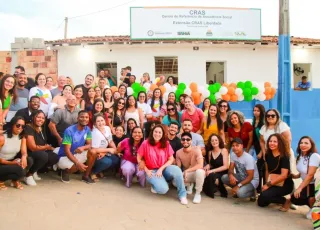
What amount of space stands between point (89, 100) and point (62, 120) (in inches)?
28.1

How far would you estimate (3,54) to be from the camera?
12711 mm

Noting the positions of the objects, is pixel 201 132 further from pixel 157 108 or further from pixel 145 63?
pixel 145 63

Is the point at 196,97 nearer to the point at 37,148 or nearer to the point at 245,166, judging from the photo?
the point at 245,166

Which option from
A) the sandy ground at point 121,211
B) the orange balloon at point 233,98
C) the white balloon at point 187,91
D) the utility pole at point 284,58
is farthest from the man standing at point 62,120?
the utility pole at point 284,58

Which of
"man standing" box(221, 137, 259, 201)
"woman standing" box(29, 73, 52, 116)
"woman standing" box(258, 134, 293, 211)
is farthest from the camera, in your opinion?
"woman standing" box(29, 73, 52, 116)

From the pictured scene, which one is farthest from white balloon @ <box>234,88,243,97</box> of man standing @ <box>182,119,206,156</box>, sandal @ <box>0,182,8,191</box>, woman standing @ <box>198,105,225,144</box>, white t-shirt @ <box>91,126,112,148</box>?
sandal @ <box>0,182,8,191</box>

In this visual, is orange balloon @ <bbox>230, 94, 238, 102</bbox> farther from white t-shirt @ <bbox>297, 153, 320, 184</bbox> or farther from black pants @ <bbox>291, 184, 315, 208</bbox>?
black pants @ <bbox>291, 184, 315, 208</bbox>

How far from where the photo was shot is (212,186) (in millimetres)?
5156

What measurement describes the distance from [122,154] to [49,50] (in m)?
8.49

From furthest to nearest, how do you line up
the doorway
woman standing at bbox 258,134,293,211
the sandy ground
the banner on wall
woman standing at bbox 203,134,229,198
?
1. the doorway
2. the banner on wall
3. woman standing at bbox 203,134,229,198
4. woman standing at bbox 258,134,293,211
5. the sandy ground

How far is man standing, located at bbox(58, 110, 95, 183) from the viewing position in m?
5.29

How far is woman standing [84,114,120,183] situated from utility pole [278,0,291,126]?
4630 mm

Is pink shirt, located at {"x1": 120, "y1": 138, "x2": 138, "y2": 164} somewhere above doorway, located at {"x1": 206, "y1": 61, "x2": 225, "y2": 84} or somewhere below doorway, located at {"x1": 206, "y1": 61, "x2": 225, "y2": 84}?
below

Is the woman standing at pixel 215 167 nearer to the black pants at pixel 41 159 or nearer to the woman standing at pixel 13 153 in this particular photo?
the black pants at pixel 41 159
